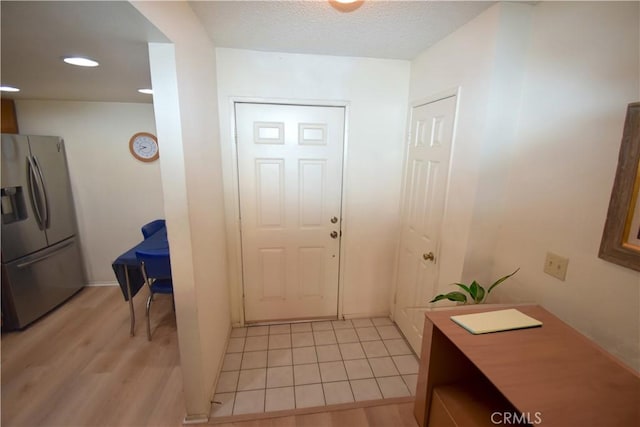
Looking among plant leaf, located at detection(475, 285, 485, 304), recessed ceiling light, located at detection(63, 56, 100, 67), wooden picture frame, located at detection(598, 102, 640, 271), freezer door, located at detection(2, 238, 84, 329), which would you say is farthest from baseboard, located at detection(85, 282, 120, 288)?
wooden picture frame, located at detection(598, 102, 640, 271)

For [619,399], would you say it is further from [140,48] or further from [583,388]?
[140,48]

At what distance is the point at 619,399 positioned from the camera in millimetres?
778

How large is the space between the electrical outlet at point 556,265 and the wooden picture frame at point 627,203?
193 millimetres

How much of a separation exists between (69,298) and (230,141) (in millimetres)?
2592

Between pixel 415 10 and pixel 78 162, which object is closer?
Result: pixel 415 10

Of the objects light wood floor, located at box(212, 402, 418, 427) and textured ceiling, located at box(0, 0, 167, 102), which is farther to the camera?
light wood floor, located at box(212, 402, 418, 427)

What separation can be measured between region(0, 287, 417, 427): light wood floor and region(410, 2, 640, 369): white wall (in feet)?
3.67

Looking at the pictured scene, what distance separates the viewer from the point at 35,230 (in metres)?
2.53

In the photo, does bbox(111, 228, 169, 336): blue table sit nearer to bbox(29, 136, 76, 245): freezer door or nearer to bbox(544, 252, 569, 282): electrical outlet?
bbox(29, 136, 76, 245): freezer door

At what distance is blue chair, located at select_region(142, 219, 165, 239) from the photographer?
277 centimetres

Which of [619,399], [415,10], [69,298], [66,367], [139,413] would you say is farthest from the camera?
[69,298]

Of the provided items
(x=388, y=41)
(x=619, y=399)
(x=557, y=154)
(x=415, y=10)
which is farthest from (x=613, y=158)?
(x=388, y=41)

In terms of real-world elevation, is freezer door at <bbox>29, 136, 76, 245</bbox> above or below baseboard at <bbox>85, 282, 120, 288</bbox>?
above

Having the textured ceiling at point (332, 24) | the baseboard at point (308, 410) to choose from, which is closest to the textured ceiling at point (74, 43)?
the textured ceiling at point (332, 24)
